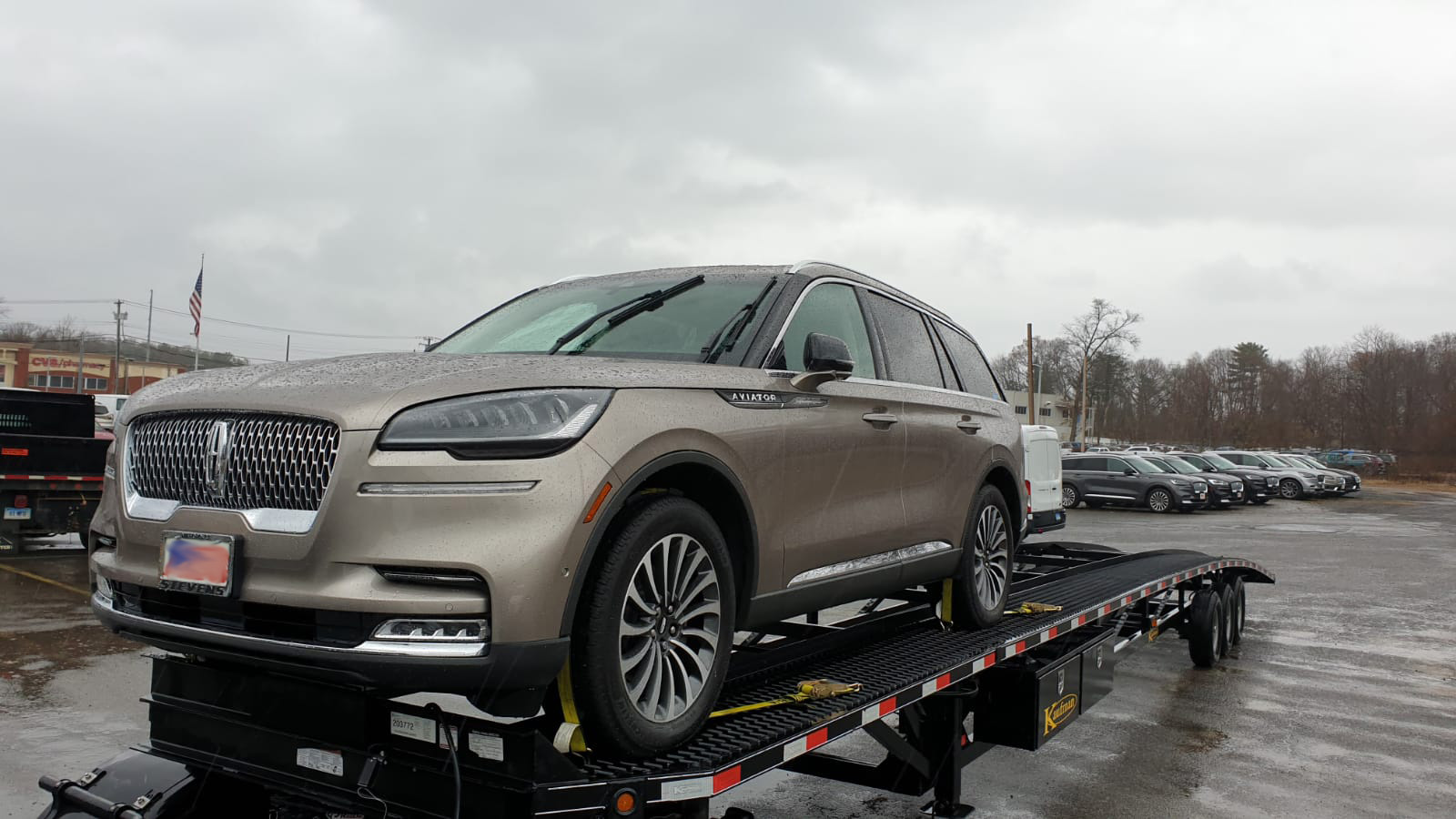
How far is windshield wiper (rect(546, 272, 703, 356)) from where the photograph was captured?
3.74 metres

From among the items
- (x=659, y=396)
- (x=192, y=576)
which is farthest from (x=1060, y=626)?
(x=192, y=576)

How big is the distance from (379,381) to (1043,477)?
11.8 meters

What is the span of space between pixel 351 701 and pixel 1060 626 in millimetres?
3942

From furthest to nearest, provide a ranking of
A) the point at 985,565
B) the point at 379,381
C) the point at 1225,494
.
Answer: the point at 1225,494, the point at 985,565, the point at 379,381

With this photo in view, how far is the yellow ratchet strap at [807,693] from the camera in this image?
11.0 ft

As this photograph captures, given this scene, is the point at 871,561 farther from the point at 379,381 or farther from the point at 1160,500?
the point at 1160,500

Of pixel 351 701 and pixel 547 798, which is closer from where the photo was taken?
pixel 547 798

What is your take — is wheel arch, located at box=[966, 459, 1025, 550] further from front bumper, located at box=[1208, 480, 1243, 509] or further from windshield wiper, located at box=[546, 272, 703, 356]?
front bumper, located at box=[1208, 480, 1243, 509]

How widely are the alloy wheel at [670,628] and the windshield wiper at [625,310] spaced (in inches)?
41.9

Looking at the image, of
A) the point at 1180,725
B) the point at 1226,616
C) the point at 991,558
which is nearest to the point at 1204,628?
the point at 1226,616

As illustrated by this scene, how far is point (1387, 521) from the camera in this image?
25422mm

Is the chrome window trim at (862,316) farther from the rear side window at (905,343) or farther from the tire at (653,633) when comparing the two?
the tire at (653,633)

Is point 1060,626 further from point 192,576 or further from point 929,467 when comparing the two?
point 192,576

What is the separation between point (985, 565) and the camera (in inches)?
212
